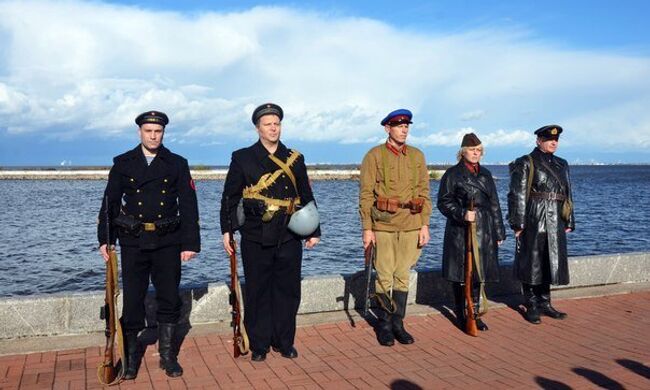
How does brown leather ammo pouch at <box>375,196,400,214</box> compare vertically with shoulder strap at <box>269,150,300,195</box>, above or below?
below

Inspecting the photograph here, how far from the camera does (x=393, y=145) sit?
597cm

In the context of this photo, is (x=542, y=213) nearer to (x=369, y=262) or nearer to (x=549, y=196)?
(x=549, y=196)

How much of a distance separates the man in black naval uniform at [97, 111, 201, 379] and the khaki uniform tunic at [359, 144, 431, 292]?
5.61ft

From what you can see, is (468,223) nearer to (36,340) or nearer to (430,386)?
(430,386)

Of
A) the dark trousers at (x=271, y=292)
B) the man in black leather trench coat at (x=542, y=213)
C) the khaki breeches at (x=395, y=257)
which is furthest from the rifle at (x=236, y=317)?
the man in black leather trench coat at (x=542, y=213)

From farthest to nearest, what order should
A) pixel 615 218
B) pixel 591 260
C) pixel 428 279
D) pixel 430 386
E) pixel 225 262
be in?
pixel 615 218
pixel 225 262
pixel 591 260
pixel 428 279
pixel 430 386

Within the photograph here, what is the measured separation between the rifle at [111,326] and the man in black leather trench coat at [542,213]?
4.12 meters

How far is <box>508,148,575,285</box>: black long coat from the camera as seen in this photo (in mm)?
6641

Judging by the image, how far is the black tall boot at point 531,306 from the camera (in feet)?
21.5

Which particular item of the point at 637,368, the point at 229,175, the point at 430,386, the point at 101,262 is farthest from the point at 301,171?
the point at 101,262

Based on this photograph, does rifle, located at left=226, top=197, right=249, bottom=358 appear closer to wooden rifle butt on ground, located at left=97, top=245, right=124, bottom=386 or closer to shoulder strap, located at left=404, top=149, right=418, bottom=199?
wooden rifle butt on ground, located at left=97, top=245, right=124, bottom=386

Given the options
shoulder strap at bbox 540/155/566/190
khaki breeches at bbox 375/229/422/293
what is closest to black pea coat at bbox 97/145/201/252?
khaki breeches at bbox 375/229/422/293

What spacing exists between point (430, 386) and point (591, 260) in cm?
432

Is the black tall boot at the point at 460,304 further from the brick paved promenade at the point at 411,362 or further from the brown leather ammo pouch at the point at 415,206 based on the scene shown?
the brown leather ammo pouch at the point at 415,206
